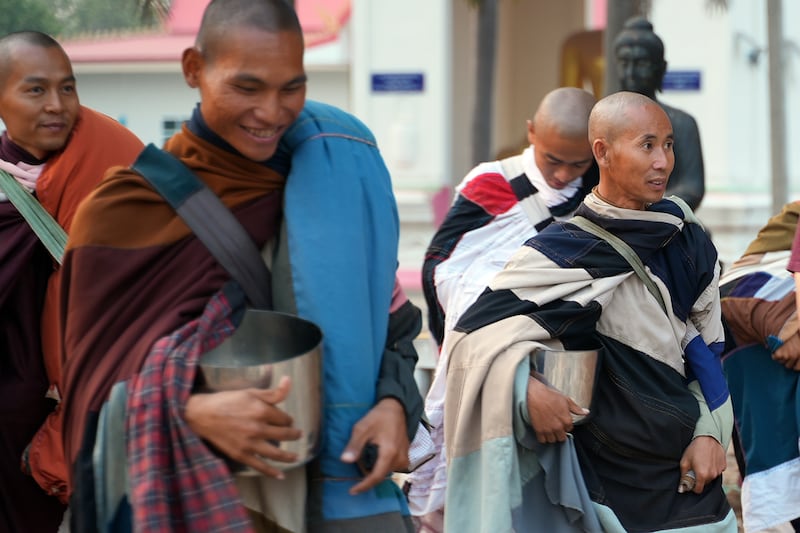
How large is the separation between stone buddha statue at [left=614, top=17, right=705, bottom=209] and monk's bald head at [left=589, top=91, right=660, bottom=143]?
1414 mm

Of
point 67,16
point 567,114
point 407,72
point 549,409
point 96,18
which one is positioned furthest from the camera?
point 96,18

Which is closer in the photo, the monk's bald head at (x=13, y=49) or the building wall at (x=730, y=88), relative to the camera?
the monk's bald head at (x=13, y=49)

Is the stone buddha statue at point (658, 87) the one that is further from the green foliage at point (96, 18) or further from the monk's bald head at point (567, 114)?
the green foliage at point (96, 18)

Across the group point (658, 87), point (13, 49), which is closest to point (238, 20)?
point (13, 49)

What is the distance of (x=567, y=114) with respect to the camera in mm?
5129

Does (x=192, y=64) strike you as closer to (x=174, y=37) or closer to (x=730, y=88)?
(x=730, y=88)

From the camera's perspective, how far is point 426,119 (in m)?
16.9

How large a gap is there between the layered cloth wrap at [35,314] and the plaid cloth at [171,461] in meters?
1.56

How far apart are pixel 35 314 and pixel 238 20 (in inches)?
68.1

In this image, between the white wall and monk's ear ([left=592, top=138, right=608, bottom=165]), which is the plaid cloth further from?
the white wall

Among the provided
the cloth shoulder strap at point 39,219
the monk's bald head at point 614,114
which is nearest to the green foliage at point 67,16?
the cloth shoulder strap at point 39,219

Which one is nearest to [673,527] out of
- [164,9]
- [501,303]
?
[501,303]

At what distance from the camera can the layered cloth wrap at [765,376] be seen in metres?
5.07

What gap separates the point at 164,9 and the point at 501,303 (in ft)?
6.96
